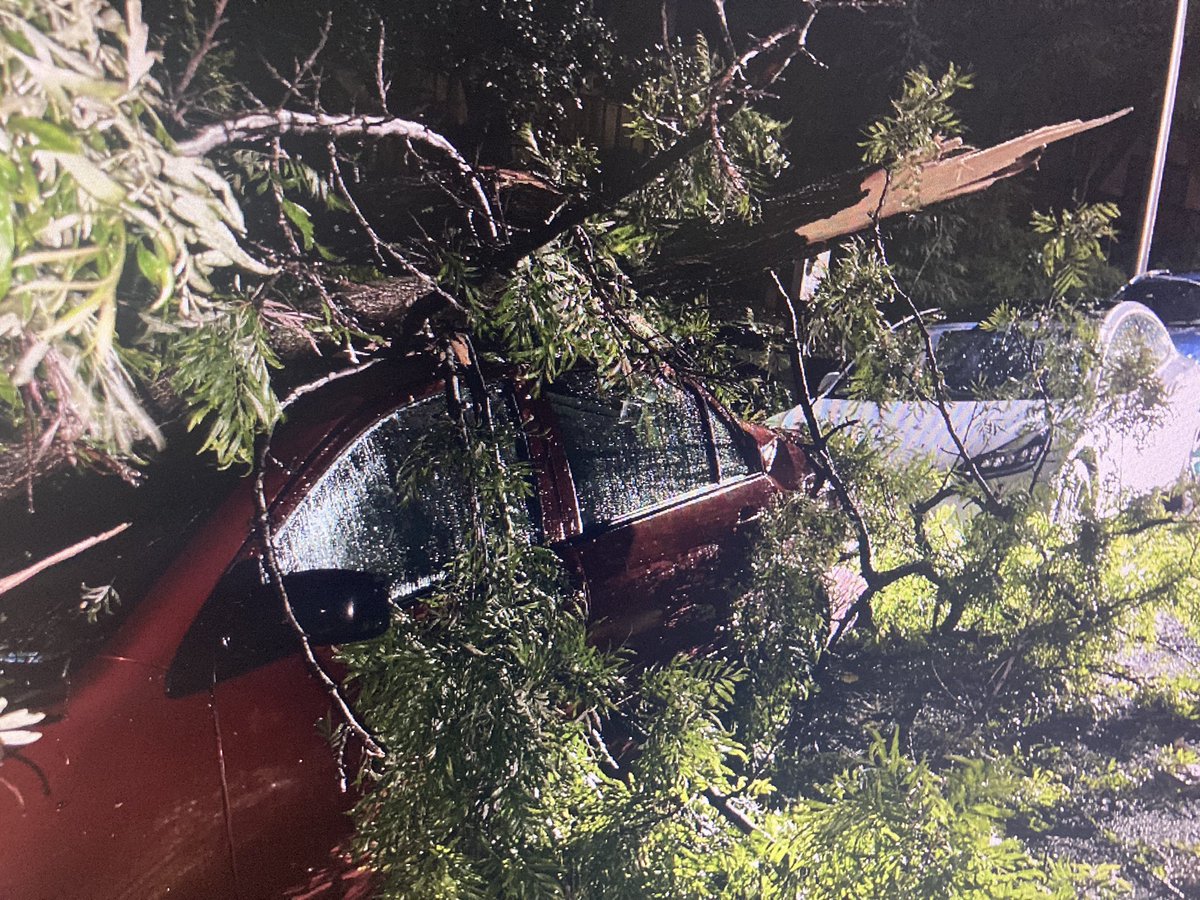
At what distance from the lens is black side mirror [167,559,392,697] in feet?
3.35

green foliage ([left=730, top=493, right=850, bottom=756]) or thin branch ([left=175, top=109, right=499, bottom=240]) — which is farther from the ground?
thin branch ([left=175, top=109, right=499, bottom=240])

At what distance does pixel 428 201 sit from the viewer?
1102 millimetres

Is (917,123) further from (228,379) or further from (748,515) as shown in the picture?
(228,379)

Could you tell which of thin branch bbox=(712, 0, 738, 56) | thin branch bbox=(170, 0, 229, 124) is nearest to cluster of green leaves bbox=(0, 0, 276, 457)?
thin branch bbox=(170, 0, 229, 124)

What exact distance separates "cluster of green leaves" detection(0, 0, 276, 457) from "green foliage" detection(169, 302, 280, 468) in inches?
3.2

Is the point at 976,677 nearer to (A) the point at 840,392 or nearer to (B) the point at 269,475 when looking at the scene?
(A) the point at 840,392

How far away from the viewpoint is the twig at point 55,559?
1.05m

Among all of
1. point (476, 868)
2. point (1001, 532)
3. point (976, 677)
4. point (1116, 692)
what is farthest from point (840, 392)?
point (476, 868)

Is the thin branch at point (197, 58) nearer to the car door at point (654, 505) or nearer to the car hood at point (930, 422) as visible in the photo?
the car door at point (654, 505)

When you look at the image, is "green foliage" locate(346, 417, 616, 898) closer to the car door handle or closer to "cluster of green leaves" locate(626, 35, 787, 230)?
the car door handle

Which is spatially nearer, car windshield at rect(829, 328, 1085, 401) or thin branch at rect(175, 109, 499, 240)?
thin branch at rect(175, 109, 499, 240)

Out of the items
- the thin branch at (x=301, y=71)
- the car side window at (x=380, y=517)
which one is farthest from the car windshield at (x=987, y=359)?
the thin branch at (x=301, y=71)

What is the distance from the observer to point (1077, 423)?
46.9 inches

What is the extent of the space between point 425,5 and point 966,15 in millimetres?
799
